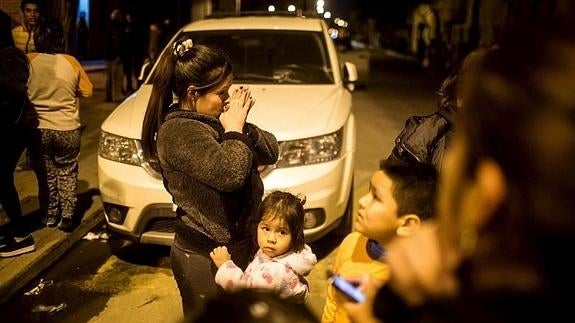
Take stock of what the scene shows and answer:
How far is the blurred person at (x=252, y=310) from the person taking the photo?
94 centimetres

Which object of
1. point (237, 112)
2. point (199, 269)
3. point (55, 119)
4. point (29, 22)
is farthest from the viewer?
point (29, 22)

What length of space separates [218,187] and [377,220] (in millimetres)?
676

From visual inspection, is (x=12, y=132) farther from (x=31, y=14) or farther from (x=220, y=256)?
(x=220, y=256)

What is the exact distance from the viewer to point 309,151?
468cm

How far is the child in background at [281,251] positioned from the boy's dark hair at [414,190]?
747 mm

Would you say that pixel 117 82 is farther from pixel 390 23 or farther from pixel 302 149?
pixel 390 23

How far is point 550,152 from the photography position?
30.1 inches

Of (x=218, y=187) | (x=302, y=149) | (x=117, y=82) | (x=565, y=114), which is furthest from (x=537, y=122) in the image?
(x=117, y=82)

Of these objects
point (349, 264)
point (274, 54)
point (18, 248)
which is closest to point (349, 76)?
point (274, 54)

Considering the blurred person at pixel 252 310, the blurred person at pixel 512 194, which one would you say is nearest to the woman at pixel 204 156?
the blurred person at pixel 252 310

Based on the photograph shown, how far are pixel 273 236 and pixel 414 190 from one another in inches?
35.0

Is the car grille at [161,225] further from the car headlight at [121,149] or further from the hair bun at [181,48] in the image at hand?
the hair bun at [181,48]

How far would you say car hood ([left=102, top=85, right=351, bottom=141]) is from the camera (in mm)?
4676

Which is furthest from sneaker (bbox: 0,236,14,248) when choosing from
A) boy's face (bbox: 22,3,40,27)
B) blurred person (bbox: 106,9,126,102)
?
blurred person (bbox: 106,9,126,102)
